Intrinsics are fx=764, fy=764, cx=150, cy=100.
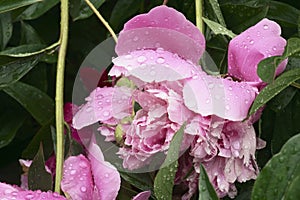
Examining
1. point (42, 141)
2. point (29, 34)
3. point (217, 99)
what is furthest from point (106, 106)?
point (29, 34)

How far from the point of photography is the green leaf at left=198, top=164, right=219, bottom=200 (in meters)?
0.56

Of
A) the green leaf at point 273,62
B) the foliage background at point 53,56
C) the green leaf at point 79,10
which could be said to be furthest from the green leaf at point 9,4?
the green leaf at point 273,62

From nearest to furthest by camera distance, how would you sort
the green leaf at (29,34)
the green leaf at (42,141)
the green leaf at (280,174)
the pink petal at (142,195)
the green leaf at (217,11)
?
the green leaf at (280,174) < the pink petal at (142,195) < the green leaf at (217,11) < the green leaf at (42,141) < the green leaf at (29,34)

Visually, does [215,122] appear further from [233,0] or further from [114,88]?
[233,0]

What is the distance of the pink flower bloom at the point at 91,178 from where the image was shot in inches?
26.4

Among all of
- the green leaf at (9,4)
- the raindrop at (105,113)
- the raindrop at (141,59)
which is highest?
the green leaf at (9,4)

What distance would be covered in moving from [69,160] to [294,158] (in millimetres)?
230

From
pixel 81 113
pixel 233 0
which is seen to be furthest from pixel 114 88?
pixel 233 0

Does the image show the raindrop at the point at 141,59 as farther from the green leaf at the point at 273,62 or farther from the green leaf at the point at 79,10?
the green leaf at the point at 79,10

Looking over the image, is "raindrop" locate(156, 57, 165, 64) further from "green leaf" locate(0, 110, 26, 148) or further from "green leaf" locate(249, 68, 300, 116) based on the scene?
"green leaf" locate(0, 110, 26, 148)

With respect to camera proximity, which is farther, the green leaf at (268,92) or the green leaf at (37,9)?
the green leaf at (37,9)

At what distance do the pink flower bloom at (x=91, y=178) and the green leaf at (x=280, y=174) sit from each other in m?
0.15

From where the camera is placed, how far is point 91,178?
0.70 metres

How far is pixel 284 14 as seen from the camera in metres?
0.90
